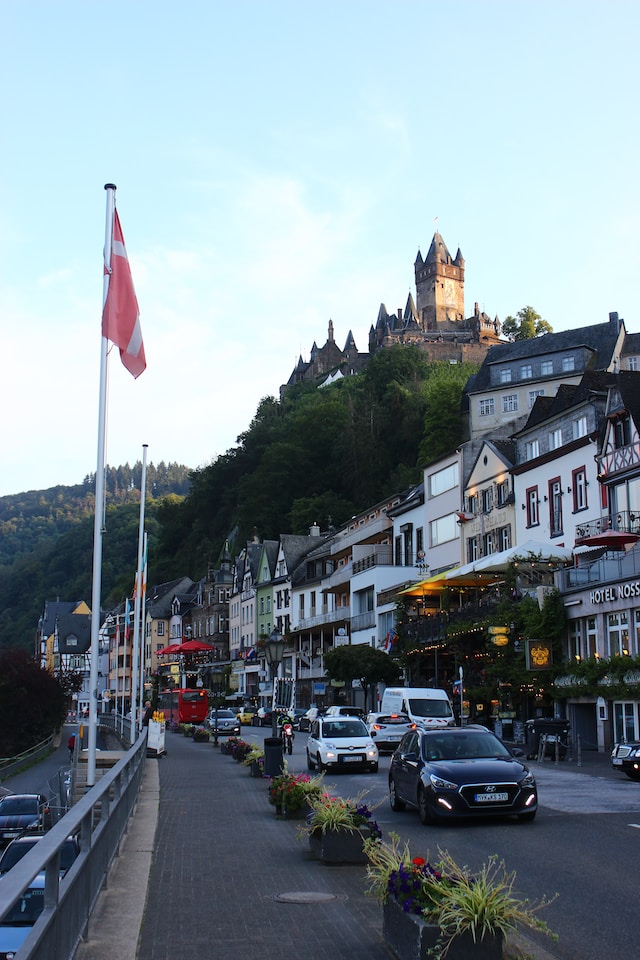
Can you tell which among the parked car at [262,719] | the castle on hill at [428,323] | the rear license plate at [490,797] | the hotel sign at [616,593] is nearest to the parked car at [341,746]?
the hotel sign at [616,593]

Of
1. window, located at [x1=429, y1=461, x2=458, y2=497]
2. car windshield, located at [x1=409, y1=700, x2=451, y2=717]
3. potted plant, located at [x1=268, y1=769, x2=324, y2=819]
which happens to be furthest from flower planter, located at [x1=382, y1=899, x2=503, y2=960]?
window, located at [x1=429, y1=461, x2=458, y2=497]

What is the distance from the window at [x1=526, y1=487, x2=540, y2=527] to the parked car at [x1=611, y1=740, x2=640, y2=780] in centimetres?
2267

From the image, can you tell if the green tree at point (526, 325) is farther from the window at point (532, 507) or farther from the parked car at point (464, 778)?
the parked car at point (464, 778)

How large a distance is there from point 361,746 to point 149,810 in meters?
9.91

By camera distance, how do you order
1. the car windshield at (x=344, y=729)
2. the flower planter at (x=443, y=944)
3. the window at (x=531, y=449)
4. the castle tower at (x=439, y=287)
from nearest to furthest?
the flower planter at (x=443, y=944) < the car windshield at (x=344, y=729) < the window at (x=531, y=449) < the castle tower at (x=439, y=287)

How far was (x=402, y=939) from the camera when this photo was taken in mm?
7055

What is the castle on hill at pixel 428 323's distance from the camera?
158875 millimetres

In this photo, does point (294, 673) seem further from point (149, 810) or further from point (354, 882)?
point (354, 882)

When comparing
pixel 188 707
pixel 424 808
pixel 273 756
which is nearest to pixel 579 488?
pixel 273 756

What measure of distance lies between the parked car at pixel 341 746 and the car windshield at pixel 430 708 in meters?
6.63

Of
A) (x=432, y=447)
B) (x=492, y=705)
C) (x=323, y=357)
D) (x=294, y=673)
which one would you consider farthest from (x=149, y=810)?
(x=323, y=357)

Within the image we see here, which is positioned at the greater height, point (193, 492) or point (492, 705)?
point (193, 492)

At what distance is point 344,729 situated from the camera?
2811cm

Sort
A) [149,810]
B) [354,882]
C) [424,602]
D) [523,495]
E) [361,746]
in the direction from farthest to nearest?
[424,602] < [523,495] < [361,746] < [149,810] < [354,882]
